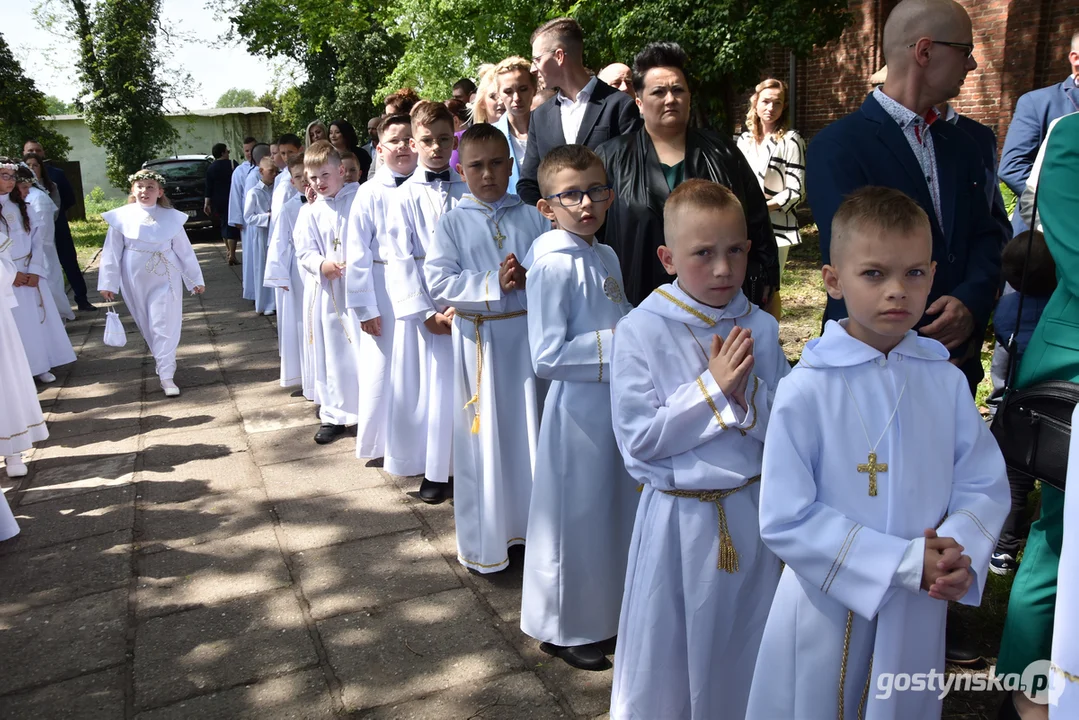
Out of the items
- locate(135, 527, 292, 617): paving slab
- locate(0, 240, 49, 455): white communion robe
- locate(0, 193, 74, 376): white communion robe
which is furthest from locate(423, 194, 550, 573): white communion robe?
locate(0, 193, 74, 376): white communion robe

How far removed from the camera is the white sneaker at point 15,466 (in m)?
6.10

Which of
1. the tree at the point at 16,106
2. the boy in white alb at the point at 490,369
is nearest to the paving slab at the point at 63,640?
the boy in white alb at the point at 490,369

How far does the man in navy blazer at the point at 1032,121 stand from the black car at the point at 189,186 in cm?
1874

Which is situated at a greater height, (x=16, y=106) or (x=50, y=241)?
(x=16, y=106)

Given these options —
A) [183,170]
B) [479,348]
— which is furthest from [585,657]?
[183,170]

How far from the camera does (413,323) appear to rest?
532 cm

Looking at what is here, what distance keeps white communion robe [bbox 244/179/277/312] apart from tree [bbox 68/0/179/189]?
65.6 feet

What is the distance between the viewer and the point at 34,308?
8.95m

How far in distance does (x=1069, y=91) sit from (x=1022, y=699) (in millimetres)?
3978

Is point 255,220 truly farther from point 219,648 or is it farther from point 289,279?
point 219,648

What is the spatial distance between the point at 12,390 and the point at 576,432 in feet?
14.4

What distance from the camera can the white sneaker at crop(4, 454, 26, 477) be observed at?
610 cm

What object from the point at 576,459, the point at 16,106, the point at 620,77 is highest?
the point at 16,106

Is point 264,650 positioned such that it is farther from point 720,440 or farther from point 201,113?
point 201,113
